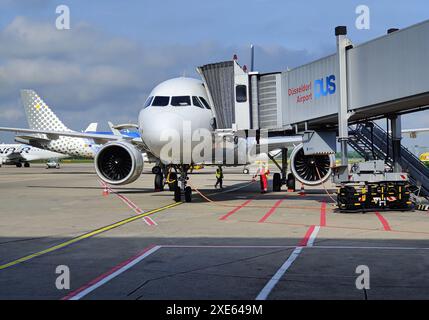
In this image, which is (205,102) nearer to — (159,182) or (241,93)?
(241,93)

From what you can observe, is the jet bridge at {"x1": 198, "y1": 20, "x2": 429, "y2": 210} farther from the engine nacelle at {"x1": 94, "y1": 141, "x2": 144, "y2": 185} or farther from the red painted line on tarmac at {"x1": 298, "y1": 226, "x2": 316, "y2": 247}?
the engine nacelle at {"x1": 94, "y1": 141, "x2": 144, "y2": 185}

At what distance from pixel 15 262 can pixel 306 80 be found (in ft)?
39.2

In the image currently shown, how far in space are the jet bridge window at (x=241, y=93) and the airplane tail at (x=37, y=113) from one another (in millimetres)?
41293

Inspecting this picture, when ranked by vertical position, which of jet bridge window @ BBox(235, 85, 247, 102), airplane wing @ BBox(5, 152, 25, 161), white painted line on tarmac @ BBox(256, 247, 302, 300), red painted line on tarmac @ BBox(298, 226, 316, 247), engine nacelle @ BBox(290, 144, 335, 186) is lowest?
red painted line on tarmac @ BBox(298, 226, 316, 247)

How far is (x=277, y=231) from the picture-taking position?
11.9 m

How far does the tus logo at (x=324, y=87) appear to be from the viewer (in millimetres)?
16688

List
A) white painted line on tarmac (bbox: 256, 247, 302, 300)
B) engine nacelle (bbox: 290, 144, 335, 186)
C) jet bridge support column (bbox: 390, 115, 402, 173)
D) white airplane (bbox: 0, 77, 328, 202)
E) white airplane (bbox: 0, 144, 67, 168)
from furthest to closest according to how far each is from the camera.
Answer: white airplane (bbox: 0, 144, 67, 168) → engine nacelle (bbox: 290, 144, 335, 186) → jet bridge support column (bbox: 390, 115, 402, 173) → white airplane (bbox: 0, 77, 328, 202) → white painted line on tarmac (bbox: 256, 247, 302, 300)

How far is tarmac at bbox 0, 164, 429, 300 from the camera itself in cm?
652

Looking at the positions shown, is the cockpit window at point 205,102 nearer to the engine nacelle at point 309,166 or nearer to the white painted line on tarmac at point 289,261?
the engine nacelle at point 309,166

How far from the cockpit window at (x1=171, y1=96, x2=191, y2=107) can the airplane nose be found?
2.03ft

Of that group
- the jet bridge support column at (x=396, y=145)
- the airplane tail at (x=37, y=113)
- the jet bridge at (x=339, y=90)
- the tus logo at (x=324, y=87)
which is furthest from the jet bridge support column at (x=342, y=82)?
the airplane tail at (x=37, y=113)
